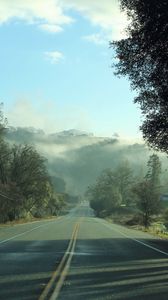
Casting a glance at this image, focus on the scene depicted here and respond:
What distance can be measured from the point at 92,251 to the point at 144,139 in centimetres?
639

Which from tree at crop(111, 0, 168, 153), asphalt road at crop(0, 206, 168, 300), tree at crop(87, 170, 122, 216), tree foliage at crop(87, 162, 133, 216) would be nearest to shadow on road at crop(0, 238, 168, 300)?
asphalt road at crop(0, 206, 168, 300)

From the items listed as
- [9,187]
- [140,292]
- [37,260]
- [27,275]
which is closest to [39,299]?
[140,292]

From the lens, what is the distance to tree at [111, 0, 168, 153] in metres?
20.5

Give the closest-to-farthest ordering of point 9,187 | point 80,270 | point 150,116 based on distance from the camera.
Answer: point 80,270, point 150,116, point 9,187

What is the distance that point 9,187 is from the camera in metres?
75.7

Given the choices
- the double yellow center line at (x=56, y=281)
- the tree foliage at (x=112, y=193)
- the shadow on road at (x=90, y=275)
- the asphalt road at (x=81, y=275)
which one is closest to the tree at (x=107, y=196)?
the tree foliage at (x=112, y=193)

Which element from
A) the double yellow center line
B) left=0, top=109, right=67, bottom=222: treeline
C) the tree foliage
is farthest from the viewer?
the tree foliage

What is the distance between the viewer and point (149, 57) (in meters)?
22.5

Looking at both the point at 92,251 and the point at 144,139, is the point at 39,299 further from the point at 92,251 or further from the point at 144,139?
the point at 144,139

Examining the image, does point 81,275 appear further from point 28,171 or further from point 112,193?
point 112,193

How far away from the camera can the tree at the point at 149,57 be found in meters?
20.5

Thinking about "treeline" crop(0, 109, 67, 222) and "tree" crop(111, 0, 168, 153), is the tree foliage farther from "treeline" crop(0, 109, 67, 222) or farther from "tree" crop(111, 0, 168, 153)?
"tree" crop(111, 0, 168, 153)

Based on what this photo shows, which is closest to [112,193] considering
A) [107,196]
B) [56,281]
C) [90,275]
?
[107,196]

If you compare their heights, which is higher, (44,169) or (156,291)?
(44,169)
